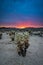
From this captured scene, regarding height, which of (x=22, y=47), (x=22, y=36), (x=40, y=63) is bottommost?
(x=40, y=63)

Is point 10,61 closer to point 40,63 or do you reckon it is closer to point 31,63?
point 31,63

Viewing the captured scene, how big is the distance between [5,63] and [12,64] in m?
0.64

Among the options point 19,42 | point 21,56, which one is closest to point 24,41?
point 19,42

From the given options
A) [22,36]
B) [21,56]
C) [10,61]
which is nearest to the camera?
[10,61]

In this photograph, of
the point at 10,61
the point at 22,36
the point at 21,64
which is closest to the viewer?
Answer: the point at 21,64

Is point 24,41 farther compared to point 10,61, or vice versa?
point 24,41

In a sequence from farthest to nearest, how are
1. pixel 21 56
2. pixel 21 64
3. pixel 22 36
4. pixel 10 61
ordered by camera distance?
pixel 22 36, pixel 21 56, pixel 10 61, pixel 21 64

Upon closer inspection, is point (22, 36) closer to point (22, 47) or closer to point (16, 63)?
point (22, 47)

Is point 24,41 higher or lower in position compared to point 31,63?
higher

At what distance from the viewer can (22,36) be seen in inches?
505

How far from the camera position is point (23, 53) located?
11.9 metres

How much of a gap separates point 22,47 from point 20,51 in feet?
1.66

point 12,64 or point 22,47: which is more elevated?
point 22,47

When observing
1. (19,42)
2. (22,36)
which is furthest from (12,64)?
(22,36)
